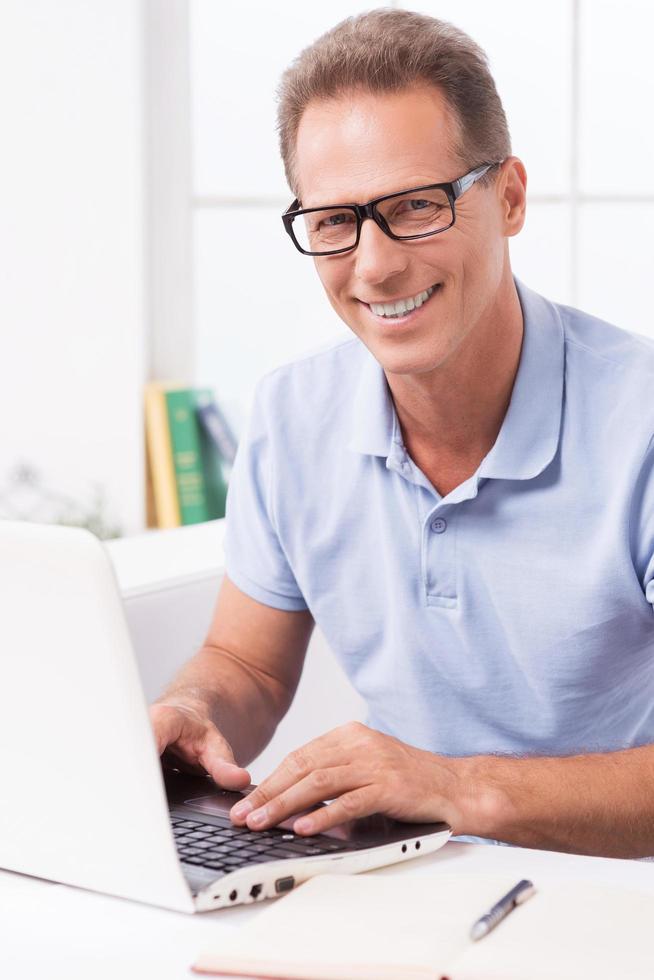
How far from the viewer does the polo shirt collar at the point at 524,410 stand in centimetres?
139

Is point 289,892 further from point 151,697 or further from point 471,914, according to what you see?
point 151,697

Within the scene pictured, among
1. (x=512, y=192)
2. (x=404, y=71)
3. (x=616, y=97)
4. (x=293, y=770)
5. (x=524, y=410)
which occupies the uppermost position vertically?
(x=616, y=97)

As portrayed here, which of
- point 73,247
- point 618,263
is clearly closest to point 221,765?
point 73,247

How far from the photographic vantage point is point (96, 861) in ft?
3.03

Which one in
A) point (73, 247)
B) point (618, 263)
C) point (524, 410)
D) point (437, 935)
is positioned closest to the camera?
point (437, 935)

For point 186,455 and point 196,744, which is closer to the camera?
point 196,744

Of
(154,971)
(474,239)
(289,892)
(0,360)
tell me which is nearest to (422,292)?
(474,239)

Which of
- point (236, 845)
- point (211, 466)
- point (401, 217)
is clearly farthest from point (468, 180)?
point (211, 466)

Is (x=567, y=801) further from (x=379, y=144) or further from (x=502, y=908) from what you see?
(x=379, y=144)

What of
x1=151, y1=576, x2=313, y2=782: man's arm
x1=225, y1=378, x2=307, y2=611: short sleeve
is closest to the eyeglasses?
x1=225, y1=378, x2=307, y2=611: short sleeve

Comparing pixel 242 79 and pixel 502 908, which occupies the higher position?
pixel 242 79

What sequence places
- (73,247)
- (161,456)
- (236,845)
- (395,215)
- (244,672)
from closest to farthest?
(236,845) < (395,215) < (244,672) < (73,247) < (161,456)

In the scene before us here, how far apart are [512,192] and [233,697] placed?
2.15 feet

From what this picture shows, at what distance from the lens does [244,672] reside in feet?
5.01
